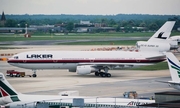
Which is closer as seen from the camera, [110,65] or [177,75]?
[177,75]

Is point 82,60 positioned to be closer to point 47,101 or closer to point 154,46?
point 154,46

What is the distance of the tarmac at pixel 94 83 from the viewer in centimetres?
7181

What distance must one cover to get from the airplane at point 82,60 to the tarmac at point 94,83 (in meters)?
1.51

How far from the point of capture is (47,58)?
293ft

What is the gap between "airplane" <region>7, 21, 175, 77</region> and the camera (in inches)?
3526

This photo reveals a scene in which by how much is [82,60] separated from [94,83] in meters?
9.86

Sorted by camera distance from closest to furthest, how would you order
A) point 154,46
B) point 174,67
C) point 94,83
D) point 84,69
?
point 174,67
point 94,83
point 84,69
point 154,46

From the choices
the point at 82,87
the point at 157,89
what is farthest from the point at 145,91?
the point at 82,87

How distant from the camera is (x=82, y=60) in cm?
9050

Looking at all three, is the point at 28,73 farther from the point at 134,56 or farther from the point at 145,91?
the point at 145,91

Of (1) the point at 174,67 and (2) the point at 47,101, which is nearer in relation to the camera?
(2) the point at 47,101

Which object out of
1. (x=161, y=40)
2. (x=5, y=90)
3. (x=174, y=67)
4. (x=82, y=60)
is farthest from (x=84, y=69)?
(x=5, y=90)

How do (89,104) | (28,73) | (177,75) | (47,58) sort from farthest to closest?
(28,73) < (47,58) < (177,75) < (89,104)

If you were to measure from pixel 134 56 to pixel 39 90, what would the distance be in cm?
2294
